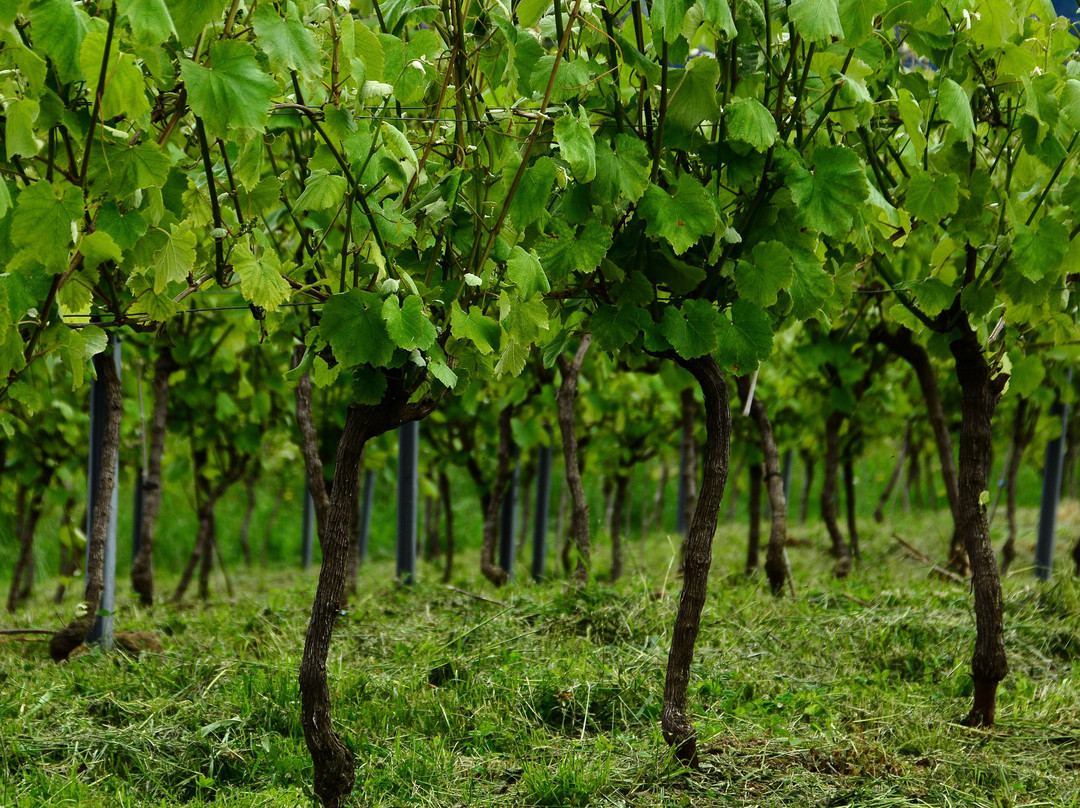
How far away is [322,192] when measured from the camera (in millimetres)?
1916

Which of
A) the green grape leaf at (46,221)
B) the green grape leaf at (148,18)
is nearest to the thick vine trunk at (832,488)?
the green grape leaf at (46,221)

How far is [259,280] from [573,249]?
0.66m

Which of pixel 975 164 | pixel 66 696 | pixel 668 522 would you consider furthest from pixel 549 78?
pixel 668 522

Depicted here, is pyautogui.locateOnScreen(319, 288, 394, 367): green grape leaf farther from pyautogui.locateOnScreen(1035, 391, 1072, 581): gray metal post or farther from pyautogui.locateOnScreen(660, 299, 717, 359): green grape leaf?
pyautogui.locateOnScreen(1035, 391, 1072, 581): gray metal post

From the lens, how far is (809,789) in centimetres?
240

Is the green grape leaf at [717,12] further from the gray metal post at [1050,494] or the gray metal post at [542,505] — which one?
the gray metal post at [1050,494]

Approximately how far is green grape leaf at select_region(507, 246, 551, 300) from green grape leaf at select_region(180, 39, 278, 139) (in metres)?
0.55

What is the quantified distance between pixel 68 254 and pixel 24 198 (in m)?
0.12

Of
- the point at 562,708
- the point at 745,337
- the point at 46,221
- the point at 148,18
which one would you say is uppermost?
the point at 148,18

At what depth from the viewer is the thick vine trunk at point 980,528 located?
2.89 m

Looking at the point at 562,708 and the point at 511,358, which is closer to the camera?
the point at 511,358

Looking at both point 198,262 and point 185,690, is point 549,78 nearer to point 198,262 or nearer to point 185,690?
point 198,262

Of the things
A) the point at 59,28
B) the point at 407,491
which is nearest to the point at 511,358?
the point at 59,28

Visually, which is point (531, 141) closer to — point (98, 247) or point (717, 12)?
point (717, 12)
